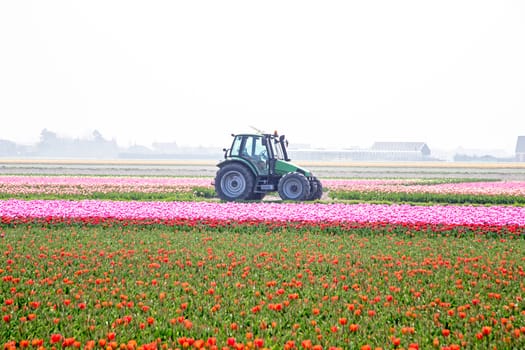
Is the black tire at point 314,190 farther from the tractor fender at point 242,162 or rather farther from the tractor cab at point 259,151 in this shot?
the tractor fender at point 242,162

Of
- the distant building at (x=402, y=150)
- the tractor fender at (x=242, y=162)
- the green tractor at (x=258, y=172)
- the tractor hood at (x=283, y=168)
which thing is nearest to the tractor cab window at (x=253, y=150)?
the green tractor at (x=258, y=172)

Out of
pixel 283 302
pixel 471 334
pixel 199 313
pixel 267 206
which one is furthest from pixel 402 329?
pixel 267 206

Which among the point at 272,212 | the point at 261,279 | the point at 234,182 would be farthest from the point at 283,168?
the point at 261,279

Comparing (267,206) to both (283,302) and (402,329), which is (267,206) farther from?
(402,329)

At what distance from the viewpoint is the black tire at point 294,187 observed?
19.1 metres

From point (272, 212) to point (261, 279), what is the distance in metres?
7.28

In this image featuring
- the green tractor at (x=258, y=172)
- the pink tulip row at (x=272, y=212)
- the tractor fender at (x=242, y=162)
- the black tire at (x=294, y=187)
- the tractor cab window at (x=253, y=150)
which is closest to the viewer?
the pink tulip row at (x=272, y=212)

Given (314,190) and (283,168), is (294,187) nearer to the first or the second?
(283,168)

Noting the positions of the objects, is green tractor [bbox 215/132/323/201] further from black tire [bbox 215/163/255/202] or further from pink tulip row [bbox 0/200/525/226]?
pink tulip row [bbox 0/200/525/226]

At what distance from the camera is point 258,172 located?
19625 millimetres

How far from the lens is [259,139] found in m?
19.8

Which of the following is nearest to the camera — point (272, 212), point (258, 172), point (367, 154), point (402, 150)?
point (272, 212)

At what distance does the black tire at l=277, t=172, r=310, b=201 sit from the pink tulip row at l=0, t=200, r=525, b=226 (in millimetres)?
1632

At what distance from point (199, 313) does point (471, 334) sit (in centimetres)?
310
